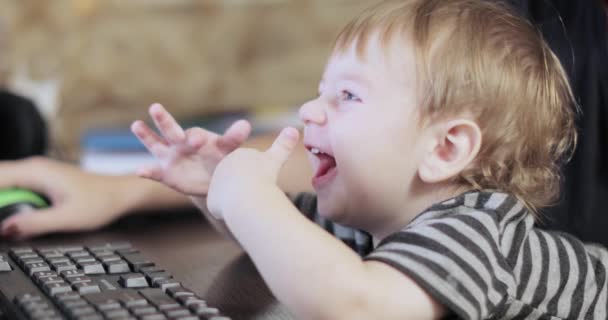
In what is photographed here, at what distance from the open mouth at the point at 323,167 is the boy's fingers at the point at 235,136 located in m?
0.07

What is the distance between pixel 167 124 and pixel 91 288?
23 cm

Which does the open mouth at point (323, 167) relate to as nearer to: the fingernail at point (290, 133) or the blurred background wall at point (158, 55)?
the fingernail at point (290, 133)

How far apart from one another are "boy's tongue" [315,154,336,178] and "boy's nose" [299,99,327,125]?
0.04 m

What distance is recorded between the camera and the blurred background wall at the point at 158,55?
189 cm

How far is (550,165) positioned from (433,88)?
146 millimetres

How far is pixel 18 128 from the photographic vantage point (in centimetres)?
141

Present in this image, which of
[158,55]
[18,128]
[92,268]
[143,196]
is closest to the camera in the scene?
[92,268]

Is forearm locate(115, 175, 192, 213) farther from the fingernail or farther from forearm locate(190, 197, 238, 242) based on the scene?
the fingernail

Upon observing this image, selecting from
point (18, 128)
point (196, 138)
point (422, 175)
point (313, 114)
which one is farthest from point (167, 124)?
point (18, 128)

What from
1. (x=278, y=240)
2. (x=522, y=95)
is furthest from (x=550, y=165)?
(x=278, y=240)

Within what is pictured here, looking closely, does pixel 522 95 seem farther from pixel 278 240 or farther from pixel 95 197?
pixel 95 197

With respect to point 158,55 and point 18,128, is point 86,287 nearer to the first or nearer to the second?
point 18,128

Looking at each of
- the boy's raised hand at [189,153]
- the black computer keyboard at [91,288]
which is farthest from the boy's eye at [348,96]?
the black computer keyboard at [91,288]

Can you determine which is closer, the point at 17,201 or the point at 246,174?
the point at 246,174
